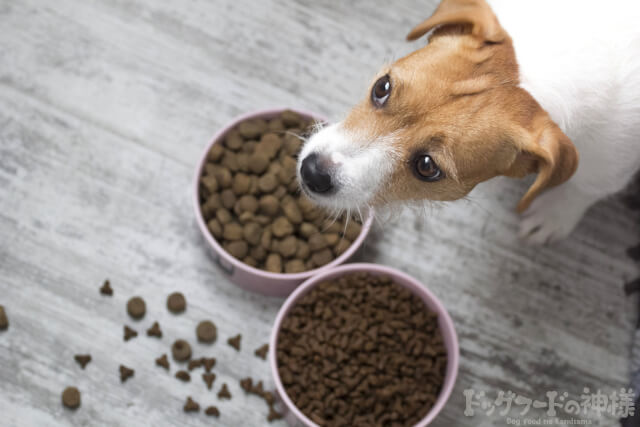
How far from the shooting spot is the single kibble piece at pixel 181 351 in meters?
1.92

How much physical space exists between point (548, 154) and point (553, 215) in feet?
2.71

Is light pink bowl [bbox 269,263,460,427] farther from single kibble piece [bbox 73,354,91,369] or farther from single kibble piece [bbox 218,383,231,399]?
single kibble piece [bbox 73,354,91,369]

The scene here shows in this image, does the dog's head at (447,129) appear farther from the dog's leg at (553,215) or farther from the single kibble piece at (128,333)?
the single kibble piece at (128,333)

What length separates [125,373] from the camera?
1.89 meters

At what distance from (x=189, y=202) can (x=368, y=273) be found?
0.68 meters

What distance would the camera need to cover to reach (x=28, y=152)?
2.11 m

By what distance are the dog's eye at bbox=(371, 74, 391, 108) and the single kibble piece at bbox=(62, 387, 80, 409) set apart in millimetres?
1276

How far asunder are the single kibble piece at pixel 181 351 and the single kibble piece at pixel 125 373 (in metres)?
0.14

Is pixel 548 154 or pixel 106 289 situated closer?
pixel 548 154

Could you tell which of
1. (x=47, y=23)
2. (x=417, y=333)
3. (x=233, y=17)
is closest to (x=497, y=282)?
(x=417, y=333)

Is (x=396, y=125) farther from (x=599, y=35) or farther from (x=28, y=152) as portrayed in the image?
(x=28, y=152)

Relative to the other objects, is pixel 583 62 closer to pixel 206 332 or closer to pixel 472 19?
pixel 472 19

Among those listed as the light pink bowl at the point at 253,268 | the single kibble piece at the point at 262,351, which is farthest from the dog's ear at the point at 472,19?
the single kibble piece at the point at 262,351

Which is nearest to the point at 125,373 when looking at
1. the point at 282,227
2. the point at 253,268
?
the point at 253,268
